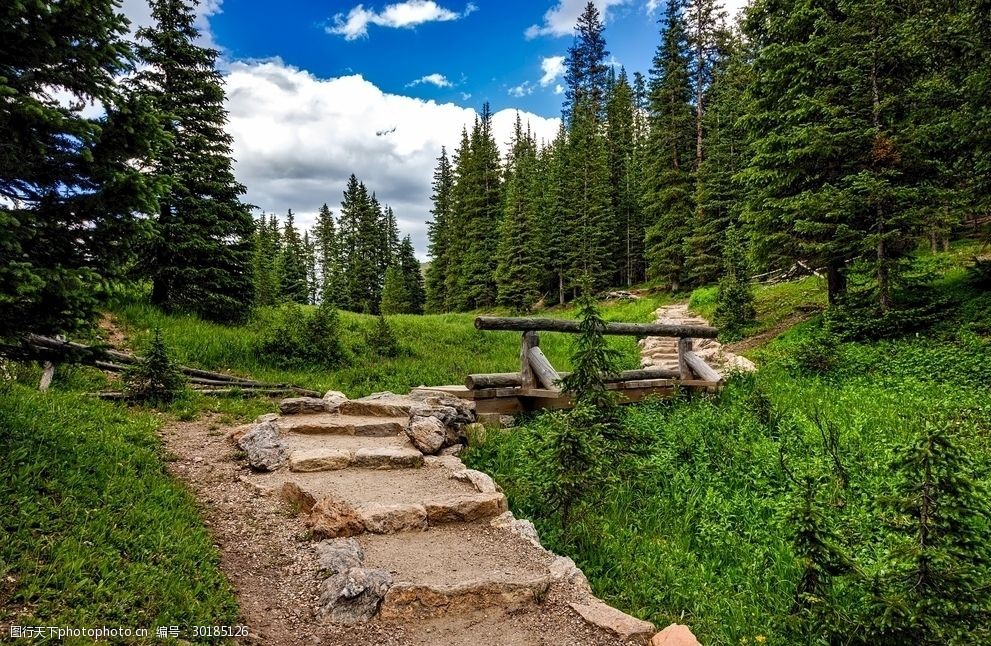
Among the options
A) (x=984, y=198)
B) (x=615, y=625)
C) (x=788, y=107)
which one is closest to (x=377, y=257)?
(x=788, y=107)

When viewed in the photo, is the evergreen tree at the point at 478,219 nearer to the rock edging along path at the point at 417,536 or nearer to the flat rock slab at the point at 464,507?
the rock edging along path at the point at 417,536

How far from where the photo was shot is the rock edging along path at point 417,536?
4188 mm

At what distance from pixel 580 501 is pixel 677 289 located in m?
28.1

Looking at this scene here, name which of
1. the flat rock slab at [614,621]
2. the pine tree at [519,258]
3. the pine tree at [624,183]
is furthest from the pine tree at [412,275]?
the flat rock slab at [614,621]

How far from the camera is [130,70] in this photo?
17.4 ft

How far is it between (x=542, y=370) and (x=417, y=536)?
4876 mm

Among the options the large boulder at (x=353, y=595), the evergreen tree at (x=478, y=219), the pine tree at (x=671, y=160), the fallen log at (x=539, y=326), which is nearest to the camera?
the large boulder at (x=353, y=595)

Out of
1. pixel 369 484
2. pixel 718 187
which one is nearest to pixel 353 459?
pixel 369 484

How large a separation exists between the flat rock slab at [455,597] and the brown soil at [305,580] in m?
0.08

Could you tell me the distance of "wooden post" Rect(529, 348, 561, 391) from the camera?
378 inches

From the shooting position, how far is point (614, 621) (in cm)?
416

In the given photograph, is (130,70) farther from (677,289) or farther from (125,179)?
(677,289)

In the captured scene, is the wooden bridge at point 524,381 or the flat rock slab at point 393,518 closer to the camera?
the flat rock slab at point 393,518

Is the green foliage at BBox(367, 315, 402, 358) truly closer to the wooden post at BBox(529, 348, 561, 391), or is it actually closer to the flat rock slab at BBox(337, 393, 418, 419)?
the flat rock slab at BBox(337, 393, 418, 419)
